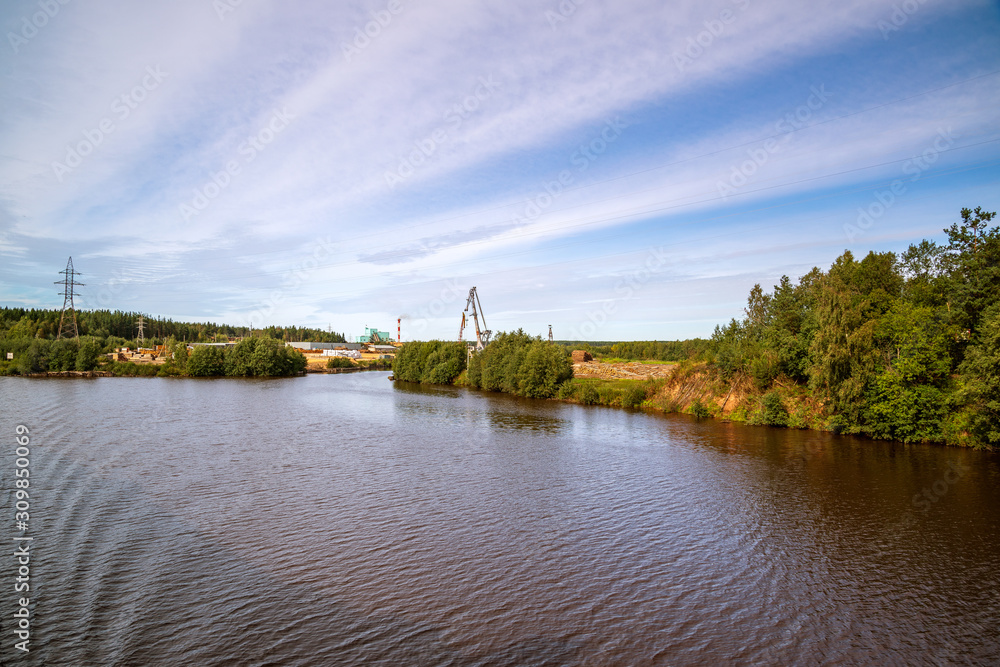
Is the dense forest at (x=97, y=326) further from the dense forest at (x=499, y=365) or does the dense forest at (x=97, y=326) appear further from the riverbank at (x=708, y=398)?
the riverbank at (x=708, y=398)

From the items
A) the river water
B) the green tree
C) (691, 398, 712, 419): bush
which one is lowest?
the river water

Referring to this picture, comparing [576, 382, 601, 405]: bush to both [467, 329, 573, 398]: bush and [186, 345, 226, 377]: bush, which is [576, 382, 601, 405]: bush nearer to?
[467, 329, 573, 398]: bush

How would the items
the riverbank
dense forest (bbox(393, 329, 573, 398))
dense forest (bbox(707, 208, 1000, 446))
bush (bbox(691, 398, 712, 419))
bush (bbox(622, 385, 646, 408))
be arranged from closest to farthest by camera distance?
1. dense forest (bbox(707, 208, 1000, 446))
2. the riverbank
3. bush (bbox(691, 398, 712, 419))
4. bush (bbox(622, 385, 646, 408))
5. dense forest (bbox(393, 329, 573, 398))

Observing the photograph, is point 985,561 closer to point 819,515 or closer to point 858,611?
point 819,515

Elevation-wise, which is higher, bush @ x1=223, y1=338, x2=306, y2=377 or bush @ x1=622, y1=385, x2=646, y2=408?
bush @ x1=223, y1=338, x2=306, y2=377

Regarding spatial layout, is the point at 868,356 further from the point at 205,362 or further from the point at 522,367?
the point at 205,362

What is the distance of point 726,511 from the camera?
19.8 meters

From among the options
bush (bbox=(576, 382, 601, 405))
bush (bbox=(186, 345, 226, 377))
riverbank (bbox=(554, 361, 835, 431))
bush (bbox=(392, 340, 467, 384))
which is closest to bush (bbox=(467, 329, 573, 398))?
riverbank (bbox=(554, 361, 835, 431))

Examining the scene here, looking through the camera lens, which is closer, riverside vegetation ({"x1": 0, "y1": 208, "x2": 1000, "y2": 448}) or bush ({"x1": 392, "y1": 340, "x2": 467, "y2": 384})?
riverside vegetation ({"x1": 0, "y1": 208, "x2": 1000, "y2": 448})

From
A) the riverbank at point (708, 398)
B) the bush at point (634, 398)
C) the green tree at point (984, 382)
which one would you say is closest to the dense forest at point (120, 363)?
the riverbank at point (708, 398)

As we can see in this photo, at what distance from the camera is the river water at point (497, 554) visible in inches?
424

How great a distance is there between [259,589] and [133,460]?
17.4 m

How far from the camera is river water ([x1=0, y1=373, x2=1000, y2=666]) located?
1077 cm

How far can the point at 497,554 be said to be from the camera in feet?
50.1
